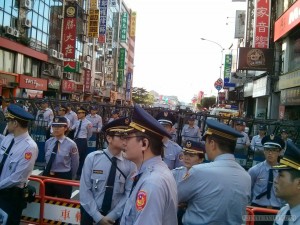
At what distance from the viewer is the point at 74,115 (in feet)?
45.1

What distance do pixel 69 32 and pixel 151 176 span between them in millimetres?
32981

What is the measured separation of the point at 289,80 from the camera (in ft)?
64.4

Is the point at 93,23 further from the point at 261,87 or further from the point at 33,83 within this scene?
the point at 261,87

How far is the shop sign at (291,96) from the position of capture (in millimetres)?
18097

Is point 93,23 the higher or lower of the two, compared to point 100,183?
higher

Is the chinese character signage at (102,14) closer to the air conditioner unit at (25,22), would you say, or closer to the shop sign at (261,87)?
the air conditioner unit at (25,22)

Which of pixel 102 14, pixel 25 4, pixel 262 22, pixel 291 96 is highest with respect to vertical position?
pixel 102 14

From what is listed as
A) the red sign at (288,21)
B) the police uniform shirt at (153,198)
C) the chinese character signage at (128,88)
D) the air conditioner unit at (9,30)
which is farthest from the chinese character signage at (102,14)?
the police uniform shirt at (153,198)

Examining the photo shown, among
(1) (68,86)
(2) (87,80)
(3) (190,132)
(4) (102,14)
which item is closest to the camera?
(3) (190,132)

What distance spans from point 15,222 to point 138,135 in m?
2.84

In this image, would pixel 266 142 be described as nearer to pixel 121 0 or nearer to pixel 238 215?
pixel 238 215

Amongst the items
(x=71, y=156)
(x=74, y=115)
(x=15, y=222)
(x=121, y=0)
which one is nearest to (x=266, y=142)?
(x=71, y=156)

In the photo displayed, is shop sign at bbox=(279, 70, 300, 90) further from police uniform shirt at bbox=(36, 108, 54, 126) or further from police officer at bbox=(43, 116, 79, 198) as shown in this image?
police officer at bbox=(43, 116, 79, 198)

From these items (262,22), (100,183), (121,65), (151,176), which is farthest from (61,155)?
(121,65)
